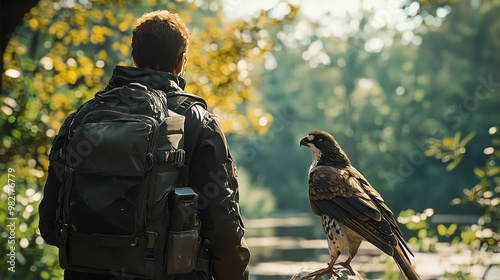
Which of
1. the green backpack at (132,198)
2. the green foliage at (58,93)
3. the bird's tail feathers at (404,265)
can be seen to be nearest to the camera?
the green backpack at (132,198)

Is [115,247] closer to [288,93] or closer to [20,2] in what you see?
[20,2]

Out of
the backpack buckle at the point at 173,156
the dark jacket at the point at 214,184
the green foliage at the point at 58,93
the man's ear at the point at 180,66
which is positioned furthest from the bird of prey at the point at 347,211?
the green foliage at the point at 58,93

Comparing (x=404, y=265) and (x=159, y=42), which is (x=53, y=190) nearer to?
(x=159, y=42)

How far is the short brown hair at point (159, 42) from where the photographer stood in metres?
3.16

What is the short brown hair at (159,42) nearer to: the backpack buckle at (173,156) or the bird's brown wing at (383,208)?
the backpack buckle at (173,156)

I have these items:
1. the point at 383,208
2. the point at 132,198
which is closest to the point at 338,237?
the point at 383,208

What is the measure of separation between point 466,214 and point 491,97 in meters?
5.77

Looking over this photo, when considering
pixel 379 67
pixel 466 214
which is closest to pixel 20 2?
pixel 466 214

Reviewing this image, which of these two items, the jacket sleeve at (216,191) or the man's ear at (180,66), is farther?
the man's ear at (180,66)

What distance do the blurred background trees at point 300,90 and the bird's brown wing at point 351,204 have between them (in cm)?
169

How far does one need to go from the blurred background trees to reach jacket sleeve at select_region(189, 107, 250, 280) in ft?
10.9

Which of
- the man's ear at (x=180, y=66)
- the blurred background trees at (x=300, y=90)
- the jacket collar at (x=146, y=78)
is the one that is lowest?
the blurred background trees at (x=300, y=90)

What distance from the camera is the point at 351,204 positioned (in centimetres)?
523

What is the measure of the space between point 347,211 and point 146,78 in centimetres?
245
